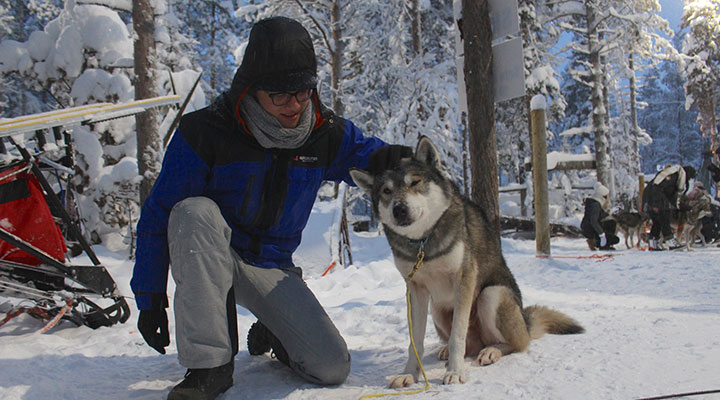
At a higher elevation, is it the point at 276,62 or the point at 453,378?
the point at 276,62

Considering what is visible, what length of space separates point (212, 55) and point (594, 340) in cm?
2301

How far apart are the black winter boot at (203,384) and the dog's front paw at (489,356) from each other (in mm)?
1200

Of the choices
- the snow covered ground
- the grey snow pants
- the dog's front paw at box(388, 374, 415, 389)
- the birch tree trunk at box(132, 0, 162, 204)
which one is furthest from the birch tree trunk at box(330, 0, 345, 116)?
the dog's front paw at box(388, 374, 415, 389)

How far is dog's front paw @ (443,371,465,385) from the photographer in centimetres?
190

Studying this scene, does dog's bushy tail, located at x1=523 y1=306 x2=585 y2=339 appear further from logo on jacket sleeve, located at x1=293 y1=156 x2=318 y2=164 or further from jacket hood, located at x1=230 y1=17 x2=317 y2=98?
jacket hood, located at x1=230 y1=17 x2=317 y2=98

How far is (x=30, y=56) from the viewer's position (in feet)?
34.5

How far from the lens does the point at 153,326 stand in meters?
2.06

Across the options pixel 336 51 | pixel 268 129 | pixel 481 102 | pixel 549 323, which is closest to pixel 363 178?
pixel 268 129

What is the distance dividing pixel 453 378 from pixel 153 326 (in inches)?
54.7

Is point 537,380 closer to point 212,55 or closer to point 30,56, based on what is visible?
point 30,56

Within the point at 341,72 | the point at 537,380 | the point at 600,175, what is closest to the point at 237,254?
the point at 537,380

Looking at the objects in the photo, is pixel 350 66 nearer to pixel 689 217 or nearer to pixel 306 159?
pixel 689 217

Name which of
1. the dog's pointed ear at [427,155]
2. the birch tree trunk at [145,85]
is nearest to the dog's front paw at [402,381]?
the dog's pointed ear at [427,155]

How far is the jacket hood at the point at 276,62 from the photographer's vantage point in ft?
6.85
